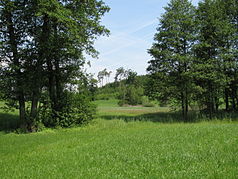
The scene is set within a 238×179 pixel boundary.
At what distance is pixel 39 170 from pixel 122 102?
64.4 metres

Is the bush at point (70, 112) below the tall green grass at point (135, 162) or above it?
above

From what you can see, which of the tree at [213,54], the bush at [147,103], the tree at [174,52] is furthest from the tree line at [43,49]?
the bush at [147,103]

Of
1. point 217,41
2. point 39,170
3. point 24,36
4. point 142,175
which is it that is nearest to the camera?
point 142,175

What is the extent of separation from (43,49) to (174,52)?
42.6 feet

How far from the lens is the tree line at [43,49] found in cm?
1544

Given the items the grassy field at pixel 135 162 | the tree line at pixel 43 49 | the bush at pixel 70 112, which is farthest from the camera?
the bush at pixel 70 112

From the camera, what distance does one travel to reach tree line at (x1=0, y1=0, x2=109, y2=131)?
15438 millimetres

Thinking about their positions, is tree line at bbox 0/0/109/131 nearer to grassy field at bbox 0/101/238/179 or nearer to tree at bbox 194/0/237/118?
grassy field at bbox 0/101/238/179

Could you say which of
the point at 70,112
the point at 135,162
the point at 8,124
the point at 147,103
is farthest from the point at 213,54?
the point at 147,103

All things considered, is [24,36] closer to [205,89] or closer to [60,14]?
[60,14]

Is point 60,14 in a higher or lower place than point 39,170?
higher

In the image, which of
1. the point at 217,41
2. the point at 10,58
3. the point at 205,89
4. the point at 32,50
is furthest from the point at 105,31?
the point at 217,41

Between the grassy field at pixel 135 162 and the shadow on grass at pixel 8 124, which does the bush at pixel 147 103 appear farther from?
the grassy field at pixel 135 162

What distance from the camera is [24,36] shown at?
16.7 meters
